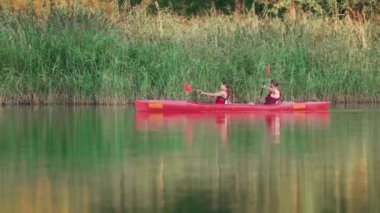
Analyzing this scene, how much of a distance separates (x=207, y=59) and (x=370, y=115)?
484cm

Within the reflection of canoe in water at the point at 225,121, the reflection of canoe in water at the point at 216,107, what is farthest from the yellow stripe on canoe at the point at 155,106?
the reflection of canoe in water at the point at 225,121

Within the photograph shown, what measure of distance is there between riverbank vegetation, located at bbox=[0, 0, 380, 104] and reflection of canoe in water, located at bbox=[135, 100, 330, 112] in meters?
1.90

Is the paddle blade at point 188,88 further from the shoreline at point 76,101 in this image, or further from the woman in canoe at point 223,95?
the shoreline at point 76,101

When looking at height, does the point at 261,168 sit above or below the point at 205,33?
below

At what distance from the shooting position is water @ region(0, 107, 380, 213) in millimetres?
11086

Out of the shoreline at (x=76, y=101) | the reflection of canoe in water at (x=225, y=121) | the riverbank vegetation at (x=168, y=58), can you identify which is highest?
the riverbank vegetation at (x=168, y=58)

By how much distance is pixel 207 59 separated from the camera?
26.1m

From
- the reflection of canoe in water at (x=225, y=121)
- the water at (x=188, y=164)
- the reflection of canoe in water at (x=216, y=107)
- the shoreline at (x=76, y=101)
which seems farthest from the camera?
the shoreline at (x=76, y=101)

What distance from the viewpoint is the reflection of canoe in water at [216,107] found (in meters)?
23.5

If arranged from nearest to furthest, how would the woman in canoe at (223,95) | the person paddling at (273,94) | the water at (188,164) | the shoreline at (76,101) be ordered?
1. the water at (188,164)
2. the person paddling at (273,94)
3. the woman in canoe at (223,95)
4. the shoreline at (76,101)

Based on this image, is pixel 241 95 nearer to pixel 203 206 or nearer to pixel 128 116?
pixel 128 116

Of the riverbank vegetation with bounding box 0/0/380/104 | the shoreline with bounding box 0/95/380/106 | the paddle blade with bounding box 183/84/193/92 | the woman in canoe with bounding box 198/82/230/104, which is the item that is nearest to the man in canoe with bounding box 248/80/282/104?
the woman in canoe with bounding box 198/82/230/104

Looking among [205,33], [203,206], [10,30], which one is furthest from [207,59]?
[203,206]

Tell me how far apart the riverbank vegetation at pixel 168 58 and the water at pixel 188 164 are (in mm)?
3129
